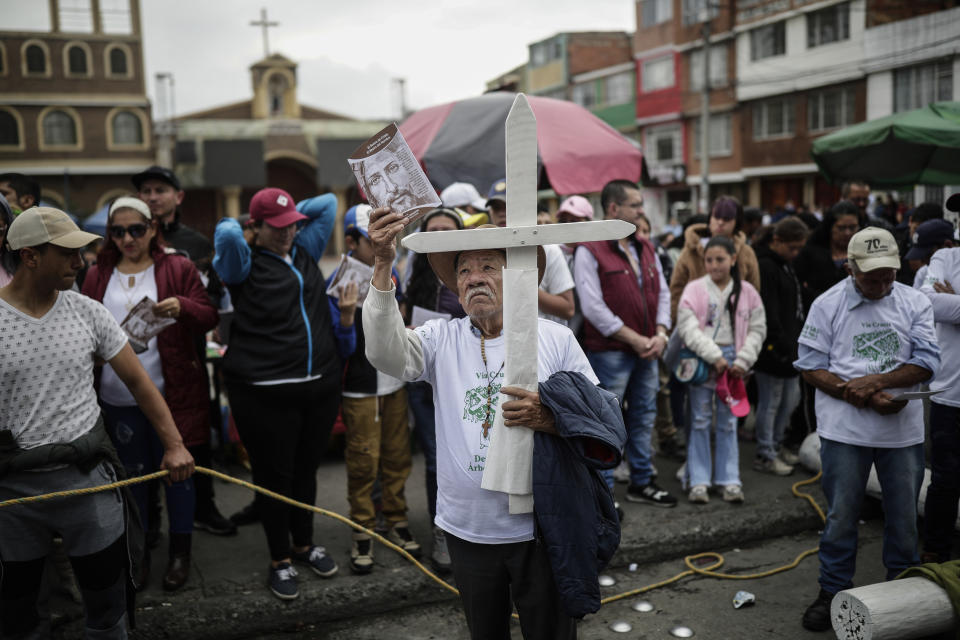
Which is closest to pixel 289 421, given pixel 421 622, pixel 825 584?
pixel 421 622

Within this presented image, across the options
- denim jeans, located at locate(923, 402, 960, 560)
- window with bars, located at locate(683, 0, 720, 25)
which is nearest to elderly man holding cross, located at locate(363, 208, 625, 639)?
denim jeans, located at locate(923, 402, 960, 560)

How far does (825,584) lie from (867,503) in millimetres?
1711

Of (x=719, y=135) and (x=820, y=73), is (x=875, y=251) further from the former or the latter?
(x=719, y=135)

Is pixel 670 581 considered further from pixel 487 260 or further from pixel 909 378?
pixel 487 260

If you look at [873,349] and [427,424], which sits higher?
[873,349]

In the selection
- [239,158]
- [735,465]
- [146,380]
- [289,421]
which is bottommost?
[735,465]

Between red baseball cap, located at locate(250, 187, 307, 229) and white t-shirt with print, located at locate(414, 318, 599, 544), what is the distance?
1.61 meters

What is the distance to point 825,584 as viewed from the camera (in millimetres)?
3850

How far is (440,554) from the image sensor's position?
4.46m

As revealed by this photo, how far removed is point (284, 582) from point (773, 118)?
3289 cm

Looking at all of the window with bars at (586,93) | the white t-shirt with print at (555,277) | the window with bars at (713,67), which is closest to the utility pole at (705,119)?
the window with bars at (713,67)

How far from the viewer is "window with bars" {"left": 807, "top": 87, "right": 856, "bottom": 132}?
2844 cm

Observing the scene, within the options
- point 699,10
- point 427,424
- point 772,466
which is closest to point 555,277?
point 427,424

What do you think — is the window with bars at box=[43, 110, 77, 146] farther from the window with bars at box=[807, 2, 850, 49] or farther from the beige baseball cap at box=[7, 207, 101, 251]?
the beige baseball cap at box=[7, 207, 101, 251]
